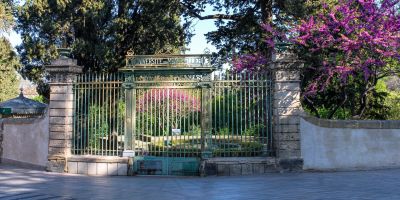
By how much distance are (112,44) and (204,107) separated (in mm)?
6910

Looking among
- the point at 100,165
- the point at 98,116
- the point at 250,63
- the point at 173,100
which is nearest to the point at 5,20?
the point at 98,116

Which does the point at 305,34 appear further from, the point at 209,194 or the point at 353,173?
the point at 209,194

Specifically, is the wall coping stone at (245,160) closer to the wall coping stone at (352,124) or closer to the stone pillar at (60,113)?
the wall coping stone at (352,124)

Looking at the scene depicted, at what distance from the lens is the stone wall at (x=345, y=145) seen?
36.7 feet

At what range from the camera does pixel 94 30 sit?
1636cm

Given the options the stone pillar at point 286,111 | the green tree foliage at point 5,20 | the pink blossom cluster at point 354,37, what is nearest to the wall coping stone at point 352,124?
the stone pillar at point 286,111

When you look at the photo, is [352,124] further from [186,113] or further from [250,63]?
[186,113]

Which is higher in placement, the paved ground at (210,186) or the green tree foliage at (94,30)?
Answer: the green tree foliage at (94,30)

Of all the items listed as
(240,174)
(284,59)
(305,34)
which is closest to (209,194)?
(240,174)

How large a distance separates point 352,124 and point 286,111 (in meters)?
1.80

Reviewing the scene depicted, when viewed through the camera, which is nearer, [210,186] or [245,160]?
[210,186]

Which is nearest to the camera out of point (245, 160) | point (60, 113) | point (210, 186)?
point (210, 186)

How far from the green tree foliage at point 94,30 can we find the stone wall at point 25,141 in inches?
136

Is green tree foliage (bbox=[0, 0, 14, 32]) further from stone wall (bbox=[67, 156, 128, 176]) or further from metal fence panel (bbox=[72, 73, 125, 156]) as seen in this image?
stone wall (bbox=[67, 156, 128, 176])
